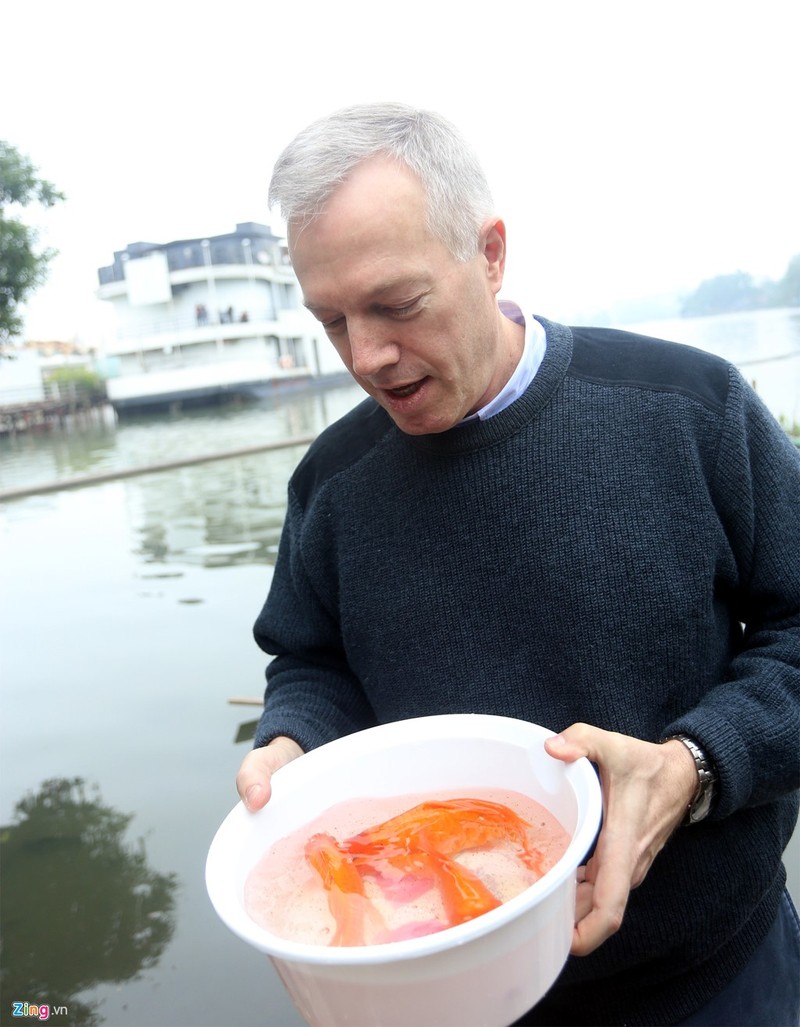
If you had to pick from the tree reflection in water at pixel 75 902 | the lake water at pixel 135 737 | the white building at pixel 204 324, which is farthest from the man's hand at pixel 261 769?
the white building at pixel 204 324

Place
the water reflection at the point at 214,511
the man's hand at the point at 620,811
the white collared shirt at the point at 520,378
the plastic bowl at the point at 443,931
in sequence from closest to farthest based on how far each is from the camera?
the plastic bowl at the point at 443,931 → the man's hand at the point at 620,811 → the white collared shirt at the point at 520,378 → the water reflection at the point at 214,511

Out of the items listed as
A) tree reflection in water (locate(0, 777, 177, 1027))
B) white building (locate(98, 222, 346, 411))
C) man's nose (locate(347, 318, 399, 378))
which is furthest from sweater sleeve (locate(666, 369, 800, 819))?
white building (locate(98, 222, 346, 411))

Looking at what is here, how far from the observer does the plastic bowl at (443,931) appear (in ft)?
2.07

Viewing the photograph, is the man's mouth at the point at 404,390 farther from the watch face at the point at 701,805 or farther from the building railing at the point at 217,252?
the building railing at the point at 217,252

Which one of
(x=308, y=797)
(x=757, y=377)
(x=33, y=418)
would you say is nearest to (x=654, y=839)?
(x=308, y=797)

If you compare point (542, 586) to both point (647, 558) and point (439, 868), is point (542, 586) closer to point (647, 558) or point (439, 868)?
point (647, 558)

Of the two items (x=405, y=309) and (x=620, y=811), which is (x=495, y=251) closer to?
(x=405, y=309)

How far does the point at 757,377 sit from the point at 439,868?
3.23 metres

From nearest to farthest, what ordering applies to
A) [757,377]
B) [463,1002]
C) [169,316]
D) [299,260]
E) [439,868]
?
[463,1002]
[439,868]
[299,260]
[757,377]
[169,316]

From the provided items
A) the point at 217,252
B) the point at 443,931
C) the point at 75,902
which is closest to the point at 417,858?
the point at 443,931

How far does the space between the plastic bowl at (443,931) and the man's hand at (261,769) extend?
0.05ft

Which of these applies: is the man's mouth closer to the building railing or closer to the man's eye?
the man's eye

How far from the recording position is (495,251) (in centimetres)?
119

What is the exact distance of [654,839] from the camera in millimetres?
910
